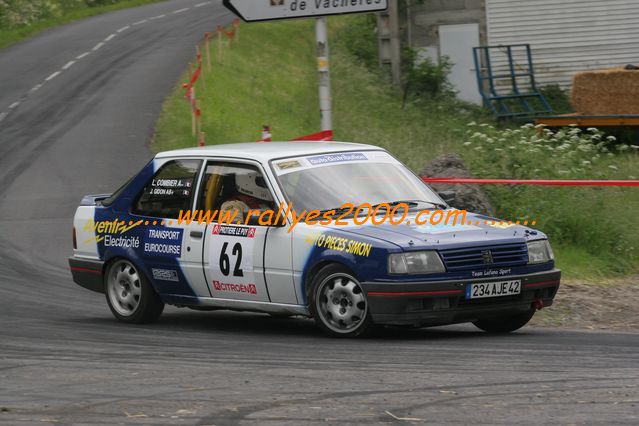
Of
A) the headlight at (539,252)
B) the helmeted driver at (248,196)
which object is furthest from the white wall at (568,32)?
the headlight at (539,252)

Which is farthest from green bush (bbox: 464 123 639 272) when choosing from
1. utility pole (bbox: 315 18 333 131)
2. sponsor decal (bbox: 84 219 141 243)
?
sponsor decal (bbox: 84 219 141 243)

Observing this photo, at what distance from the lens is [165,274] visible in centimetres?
1049

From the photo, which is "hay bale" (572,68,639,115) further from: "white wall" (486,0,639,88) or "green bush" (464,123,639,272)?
"green bush" (464,123,639,272)

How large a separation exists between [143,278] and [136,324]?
17.1 inches

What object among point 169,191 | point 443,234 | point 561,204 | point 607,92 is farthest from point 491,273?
point 607,92

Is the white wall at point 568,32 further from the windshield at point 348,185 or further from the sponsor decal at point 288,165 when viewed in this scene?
the sponsor decal at point 288,165

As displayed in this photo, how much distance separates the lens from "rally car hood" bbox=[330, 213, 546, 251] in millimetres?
8953

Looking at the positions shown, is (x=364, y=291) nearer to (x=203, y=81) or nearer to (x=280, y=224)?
(x=280, y=224)

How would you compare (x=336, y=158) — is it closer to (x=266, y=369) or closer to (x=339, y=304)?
(x=339, y=304)

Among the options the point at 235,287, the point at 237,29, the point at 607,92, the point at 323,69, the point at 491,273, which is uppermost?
the point at 323,69

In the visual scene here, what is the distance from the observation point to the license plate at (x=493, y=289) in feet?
29.6

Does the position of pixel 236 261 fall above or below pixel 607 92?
above

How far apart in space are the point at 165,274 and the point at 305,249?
1648 mm

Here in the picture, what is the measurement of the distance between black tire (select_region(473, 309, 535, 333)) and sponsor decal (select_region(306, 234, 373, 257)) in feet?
4.97
